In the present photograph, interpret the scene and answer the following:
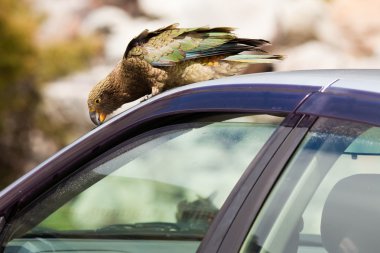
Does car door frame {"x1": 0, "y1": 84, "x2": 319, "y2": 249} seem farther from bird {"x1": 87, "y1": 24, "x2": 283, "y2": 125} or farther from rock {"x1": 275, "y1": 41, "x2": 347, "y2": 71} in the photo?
rock {"x1": 275, "y1": 41, "x2": 347, "y2": 71}

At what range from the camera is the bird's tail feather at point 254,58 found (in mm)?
4269

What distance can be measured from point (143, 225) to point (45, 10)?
957 cm

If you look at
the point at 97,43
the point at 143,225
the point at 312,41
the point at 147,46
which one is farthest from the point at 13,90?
the point at 143,225

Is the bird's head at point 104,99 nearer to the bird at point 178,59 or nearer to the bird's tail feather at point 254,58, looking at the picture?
the bird at point 178,59

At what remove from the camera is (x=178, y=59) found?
4.68 metres

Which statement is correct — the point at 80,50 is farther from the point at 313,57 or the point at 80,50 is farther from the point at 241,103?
the point at 241,103

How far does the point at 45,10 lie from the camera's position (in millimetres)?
12742

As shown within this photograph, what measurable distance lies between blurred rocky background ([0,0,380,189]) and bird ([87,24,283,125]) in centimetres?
629

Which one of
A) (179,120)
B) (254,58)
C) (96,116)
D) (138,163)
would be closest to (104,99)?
(96,116)

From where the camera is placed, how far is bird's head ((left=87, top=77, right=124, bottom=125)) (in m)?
5.16

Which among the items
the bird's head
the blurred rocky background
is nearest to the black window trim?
the bird's head

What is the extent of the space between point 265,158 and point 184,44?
254 cm

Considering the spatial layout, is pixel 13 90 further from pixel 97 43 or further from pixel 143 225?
pixel 143 225

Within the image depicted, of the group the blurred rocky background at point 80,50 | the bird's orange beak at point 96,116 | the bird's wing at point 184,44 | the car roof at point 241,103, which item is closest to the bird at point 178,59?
the bird's wing at point 184,44
